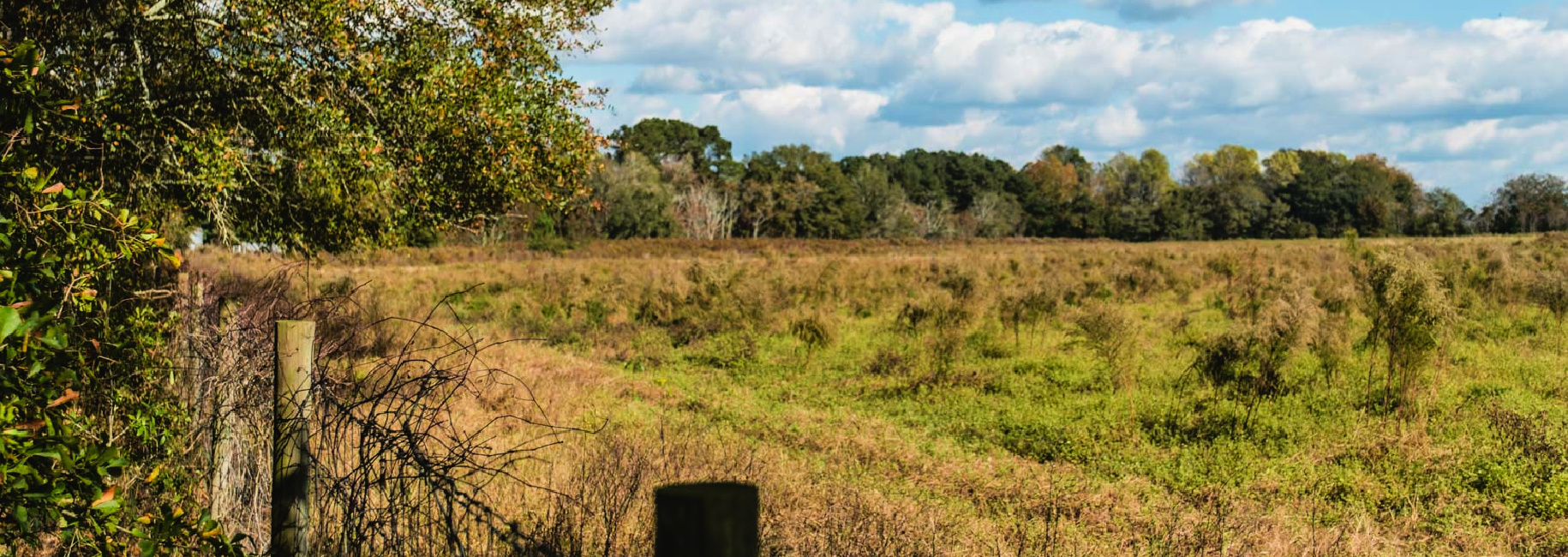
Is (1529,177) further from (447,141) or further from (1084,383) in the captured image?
(447,141)

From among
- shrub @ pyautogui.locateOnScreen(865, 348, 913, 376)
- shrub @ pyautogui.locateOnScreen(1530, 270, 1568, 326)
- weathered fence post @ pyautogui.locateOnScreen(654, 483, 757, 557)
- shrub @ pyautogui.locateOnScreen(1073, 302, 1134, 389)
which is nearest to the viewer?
weathered fence post @ pyautogui.locateOnScreen(654, 483, 757, 557)

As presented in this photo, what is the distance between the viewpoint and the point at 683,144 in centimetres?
10281

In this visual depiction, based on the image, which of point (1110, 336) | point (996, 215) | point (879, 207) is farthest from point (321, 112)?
point (996, 215)

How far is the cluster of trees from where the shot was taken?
66.6 metres

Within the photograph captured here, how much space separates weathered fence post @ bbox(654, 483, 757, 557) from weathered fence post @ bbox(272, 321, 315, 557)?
2.40 metres

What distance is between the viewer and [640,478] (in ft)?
21.0

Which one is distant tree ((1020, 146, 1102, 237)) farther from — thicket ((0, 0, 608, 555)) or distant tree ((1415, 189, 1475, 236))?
thicket ((0, 0, 608, 555))

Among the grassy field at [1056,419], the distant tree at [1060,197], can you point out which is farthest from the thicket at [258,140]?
the distant tree at [1060,197]

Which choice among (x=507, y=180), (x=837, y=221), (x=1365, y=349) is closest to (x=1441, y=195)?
(x=837, y=221)

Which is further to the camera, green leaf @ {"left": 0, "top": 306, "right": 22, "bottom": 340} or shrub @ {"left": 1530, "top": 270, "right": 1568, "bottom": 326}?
shrub @ {"left": 1530, "top": 270, "right": 1568, "bottom": 326}

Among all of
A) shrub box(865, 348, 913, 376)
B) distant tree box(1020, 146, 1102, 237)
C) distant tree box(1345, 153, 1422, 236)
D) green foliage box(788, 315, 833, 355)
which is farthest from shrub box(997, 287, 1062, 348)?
distant tree box(1020, 146, 1102, 237)

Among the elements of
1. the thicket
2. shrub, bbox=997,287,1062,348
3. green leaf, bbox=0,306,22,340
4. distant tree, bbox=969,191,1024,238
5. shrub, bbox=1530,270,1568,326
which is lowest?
shrub, bbox=997,287,1062,348

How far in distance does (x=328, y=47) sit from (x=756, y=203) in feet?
250

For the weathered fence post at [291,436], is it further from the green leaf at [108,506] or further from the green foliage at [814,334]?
the green foliage at [814,334]
